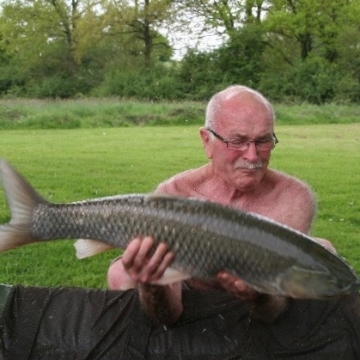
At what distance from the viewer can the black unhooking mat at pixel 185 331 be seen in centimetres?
345

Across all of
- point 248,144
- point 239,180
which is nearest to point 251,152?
point 248,144

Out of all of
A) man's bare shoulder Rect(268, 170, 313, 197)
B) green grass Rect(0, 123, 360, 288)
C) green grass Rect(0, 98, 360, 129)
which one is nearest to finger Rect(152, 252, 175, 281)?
man's bare shoulder Rect(268, 170, 313, 197)

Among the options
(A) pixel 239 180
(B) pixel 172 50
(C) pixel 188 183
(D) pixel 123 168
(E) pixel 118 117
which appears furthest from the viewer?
(B) pixel 172 50

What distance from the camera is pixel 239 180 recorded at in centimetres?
325

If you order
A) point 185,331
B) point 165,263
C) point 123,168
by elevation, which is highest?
point 165,263

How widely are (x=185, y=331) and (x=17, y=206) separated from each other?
1.20m

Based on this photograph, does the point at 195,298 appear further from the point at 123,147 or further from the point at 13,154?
the point at 123,147

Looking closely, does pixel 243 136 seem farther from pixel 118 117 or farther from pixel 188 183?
pixel 118 117

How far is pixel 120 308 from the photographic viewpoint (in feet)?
12.1

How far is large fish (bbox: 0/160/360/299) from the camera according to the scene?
2.55 metres

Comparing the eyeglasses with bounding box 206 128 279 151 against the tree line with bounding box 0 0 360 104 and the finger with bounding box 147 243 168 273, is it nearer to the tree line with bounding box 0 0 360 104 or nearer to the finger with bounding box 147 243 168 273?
the finger with bounding box 147 243 168 273

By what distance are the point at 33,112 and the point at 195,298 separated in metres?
19.9

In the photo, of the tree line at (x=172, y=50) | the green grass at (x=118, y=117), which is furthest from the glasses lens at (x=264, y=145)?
the tree line at (x=172, y=50)

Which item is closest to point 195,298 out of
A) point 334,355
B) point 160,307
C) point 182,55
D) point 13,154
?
point 160,307
